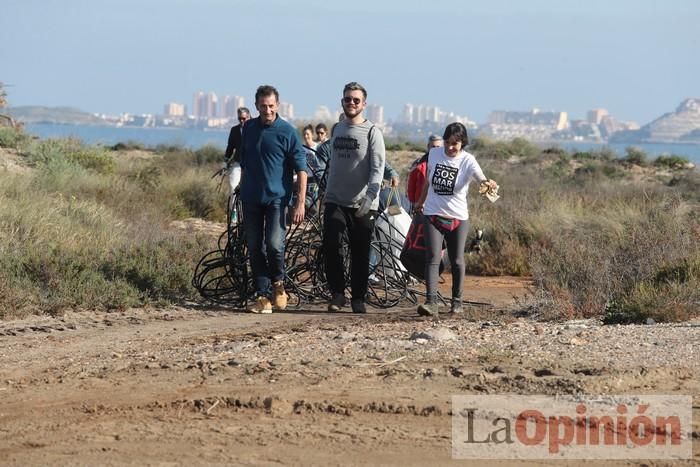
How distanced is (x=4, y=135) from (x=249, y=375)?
62.4ft

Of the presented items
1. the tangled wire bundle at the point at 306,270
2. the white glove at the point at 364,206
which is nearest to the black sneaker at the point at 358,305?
the tangled wire bundle at the point at 306,270

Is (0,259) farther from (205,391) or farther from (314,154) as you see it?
(205,391)

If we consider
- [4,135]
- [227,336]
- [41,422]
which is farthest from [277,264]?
[4,135]

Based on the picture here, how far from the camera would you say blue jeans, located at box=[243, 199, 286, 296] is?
11.2 m

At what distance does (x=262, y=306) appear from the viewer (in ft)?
38.1

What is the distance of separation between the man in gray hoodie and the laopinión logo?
4144 mm

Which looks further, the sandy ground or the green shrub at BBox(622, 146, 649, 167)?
the green shrub at BBox(622, 146, 649, 167)

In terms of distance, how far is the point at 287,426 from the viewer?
22.0ft

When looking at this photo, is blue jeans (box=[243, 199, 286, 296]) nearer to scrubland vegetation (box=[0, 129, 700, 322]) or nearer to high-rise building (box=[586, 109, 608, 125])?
scrubland vegetation (box=[0, 129, 700, 322])

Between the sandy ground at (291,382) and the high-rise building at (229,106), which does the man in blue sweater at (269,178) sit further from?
the high-rise building at (229,106)

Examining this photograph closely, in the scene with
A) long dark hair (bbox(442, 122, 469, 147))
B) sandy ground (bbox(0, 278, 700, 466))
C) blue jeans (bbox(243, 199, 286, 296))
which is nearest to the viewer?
sandy ground (bbox(0, 278, 700, 466))

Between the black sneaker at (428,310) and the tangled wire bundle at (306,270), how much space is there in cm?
116

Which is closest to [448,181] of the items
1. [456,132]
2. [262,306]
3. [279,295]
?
[456,132]

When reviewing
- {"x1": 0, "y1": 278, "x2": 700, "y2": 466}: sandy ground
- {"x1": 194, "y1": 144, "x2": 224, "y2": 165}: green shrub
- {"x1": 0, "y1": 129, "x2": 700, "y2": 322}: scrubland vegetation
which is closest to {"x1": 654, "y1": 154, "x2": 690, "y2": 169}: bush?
{"x1": 0, "y1": 129, "x2": 700, "y2": 322}: scrubland vegetation
